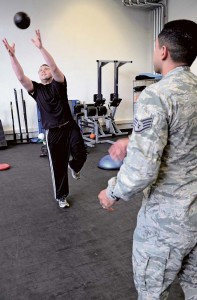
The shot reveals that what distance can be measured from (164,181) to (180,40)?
19.7 inches

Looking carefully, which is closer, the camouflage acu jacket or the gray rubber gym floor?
the camouflage acu jacket

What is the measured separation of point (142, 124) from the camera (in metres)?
0.96

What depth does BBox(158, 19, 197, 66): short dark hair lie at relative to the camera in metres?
0.98

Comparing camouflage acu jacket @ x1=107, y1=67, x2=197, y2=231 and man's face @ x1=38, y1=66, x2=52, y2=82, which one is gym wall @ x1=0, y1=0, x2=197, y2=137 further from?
camouflage acu jacket @ x1=107, y1=67, x2=197, y2=231

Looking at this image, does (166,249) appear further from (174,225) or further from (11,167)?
(11,167)

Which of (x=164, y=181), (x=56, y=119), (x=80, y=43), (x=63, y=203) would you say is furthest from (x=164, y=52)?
(x=80, y=43)

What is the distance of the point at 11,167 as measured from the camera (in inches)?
184

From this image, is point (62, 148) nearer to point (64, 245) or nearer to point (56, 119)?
point (56, 119)

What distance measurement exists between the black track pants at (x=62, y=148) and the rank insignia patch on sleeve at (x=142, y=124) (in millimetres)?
1960

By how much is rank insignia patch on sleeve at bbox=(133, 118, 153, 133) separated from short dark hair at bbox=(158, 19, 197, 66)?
25 centimetres

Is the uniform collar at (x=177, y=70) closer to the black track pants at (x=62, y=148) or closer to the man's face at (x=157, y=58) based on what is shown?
the man's face at (x=157, y=58)

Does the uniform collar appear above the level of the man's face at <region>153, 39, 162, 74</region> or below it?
below

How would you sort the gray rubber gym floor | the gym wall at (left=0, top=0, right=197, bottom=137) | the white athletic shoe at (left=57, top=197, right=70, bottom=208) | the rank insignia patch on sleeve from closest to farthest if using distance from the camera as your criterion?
the rank insignia patch on sleeve → the gray rubber gym floor → the white athletic shoe at (left=57, top=197, right=70, bottom=208) → the gym wall at (left=0, top=0, right=197, bottom=137)

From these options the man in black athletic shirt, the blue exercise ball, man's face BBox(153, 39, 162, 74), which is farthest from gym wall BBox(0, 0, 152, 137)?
man's face BBox(153, 39, 162, 74)
